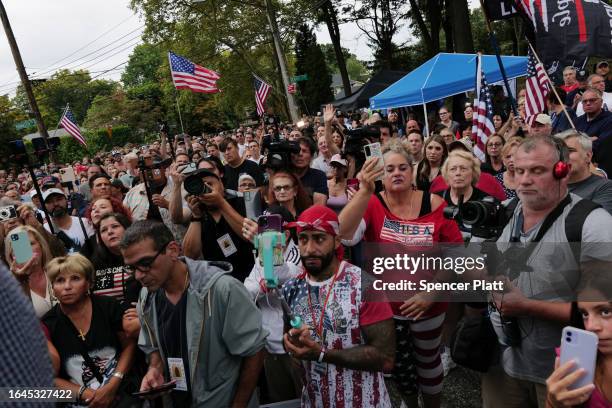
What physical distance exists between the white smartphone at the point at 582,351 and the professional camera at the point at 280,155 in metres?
2.58

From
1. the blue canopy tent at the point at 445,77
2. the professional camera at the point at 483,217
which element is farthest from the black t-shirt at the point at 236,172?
the blue canopy tent at the point at 445,77

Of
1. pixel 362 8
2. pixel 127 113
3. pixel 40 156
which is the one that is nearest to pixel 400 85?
pixel 40 156

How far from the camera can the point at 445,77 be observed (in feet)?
39.5

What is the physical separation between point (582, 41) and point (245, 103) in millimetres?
36077

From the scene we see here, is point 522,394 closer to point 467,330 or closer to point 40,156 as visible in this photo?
point 467,330

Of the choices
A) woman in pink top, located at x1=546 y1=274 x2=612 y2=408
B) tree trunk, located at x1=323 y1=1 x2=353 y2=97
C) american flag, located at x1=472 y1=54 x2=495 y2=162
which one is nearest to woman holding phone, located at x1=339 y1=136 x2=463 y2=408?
woman in pink top, located at x1=546 y1=274 x2=612 y2=408

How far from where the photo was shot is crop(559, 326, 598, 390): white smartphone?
4.60 ft

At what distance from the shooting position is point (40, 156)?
517cm

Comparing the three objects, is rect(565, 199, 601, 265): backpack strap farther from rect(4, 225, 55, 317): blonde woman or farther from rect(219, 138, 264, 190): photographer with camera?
rect(219, 138, 264, 190): photographer with camera

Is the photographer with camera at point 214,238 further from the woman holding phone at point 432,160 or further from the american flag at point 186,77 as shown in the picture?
the american flag at point 186,77

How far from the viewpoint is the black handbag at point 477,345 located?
2414 millimetres

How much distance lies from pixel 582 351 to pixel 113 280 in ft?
9.72

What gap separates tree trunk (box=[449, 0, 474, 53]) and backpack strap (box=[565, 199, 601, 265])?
15830 millimetres

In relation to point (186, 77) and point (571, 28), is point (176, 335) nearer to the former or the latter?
point (571, 28)
